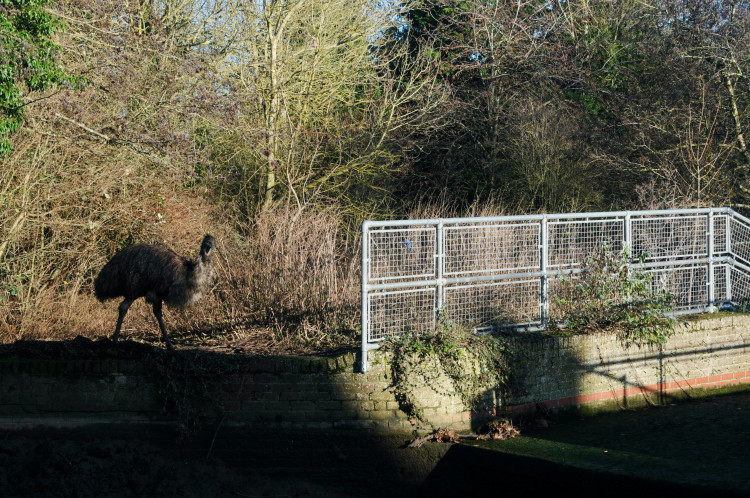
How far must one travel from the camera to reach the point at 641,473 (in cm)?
678

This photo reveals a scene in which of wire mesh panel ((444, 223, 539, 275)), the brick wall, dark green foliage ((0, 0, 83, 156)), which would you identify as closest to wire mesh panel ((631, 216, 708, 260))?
wire mesh panel ((444, 223, 539, 275))

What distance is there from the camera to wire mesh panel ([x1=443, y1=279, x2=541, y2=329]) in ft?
30.1

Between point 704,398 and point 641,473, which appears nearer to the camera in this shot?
point 641,473

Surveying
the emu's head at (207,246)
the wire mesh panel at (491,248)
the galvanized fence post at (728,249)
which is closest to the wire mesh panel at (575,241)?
the wire mesh panel at (491,248)

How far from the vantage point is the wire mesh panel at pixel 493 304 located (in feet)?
30.1

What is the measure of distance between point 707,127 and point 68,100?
12522 millimetres

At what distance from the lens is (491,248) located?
30.7 ft

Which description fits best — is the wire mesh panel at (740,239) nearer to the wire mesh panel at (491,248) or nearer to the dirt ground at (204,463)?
the wire mesh panel at (491,248)

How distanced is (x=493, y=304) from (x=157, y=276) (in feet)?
13.9

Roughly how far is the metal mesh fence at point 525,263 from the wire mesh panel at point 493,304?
0.04 ft

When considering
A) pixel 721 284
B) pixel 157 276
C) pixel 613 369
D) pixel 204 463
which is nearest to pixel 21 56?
pixel 157 276

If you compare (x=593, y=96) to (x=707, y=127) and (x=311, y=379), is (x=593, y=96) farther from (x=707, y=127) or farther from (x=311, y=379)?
(x=311, y=379)

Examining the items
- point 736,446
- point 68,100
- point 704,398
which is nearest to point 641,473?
point 736,446

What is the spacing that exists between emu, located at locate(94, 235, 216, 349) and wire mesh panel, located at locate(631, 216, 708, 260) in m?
5.67
